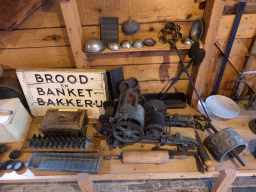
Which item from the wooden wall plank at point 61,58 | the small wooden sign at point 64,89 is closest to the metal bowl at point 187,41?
the wooden wall plank at point 61,58

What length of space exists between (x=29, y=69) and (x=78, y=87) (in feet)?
1.98

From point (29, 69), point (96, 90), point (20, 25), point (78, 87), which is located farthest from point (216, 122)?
point (20, 25)

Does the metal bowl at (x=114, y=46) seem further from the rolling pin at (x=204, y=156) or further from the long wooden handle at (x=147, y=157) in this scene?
the rolling pin at (x=204, y=156)

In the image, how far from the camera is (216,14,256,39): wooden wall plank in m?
1.93

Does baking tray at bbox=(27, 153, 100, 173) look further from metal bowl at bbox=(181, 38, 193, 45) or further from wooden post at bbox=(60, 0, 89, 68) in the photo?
metal bowl at bbox=(181, 38, 193, 45)

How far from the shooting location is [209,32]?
1904 mm

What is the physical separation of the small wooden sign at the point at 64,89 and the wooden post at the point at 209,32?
3.86 feet

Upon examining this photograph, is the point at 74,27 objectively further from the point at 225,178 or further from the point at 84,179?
the point at 225,178

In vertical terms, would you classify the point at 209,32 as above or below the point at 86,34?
above

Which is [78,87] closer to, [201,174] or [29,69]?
[29,69]

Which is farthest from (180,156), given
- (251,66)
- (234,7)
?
(234,7)

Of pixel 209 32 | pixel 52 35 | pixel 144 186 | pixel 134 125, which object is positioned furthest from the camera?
pixel 144 186

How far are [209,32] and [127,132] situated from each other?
1.35 meters

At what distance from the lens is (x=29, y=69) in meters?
2.13
